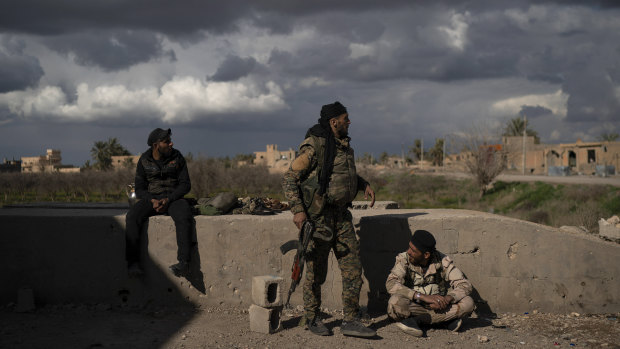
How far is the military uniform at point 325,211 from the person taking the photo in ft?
14.9

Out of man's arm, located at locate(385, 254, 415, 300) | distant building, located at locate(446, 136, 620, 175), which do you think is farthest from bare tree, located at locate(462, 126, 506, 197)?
man's arm, located at locate(385, 254, 415, 300)

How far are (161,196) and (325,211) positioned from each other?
194cm

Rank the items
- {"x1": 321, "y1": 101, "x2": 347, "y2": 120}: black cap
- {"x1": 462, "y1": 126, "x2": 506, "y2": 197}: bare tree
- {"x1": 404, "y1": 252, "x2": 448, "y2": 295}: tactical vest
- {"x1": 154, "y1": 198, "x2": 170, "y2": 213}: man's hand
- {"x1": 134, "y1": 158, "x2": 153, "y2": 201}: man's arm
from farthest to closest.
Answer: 1. {"x1": 462, "y1": 126, "x2": 506, "y2": 197}: bare tree
2. {"x1": 134, "y1": 158, "x2": 153, "y2": 201}: man's arm
3. {"x1": 154, "y1": 198, "x2": 170, "y2": 213}: man's hand
4. {"x1": 404, "y1": 252, "x2": 448, "y2": 295}: tactical vest
5. {"x1": 321, "y1": 101, "x2": 347, "y2": 120}: black cap

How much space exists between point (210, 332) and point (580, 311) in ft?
12.5

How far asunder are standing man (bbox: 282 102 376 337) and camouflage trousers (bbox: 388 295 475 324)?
35 centimetres

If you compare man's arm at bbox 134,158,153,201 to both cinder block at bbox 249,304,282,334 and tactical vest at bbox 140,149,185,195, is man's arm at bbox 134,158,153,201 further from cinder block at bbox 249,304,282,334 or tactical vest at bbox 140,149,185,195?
cinder block at bbox 249,304,282,334

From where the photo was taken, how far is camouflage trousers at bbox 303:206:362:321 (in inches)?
182

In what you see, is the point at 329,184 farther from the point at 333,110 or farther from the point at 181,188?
the point at 181,188

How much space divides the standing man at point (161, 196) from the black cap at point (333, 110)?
175 centimetres

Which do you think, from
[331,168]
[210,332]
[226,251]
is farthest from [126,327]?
[331,168]

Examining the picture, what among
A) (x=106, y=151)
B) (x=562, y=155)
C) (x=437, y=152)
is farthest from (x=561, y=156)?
(x=106, y=151)

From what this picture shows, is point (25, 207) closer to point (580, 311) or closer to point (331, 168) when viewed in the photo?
point (331, 168)

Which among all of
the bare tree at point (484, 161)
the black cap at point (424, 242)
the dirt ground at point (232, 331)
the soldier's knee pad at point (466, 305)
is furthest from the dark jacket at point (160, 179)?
the bare tree at point (484, 161)

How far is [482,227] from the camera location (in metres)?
5.45
